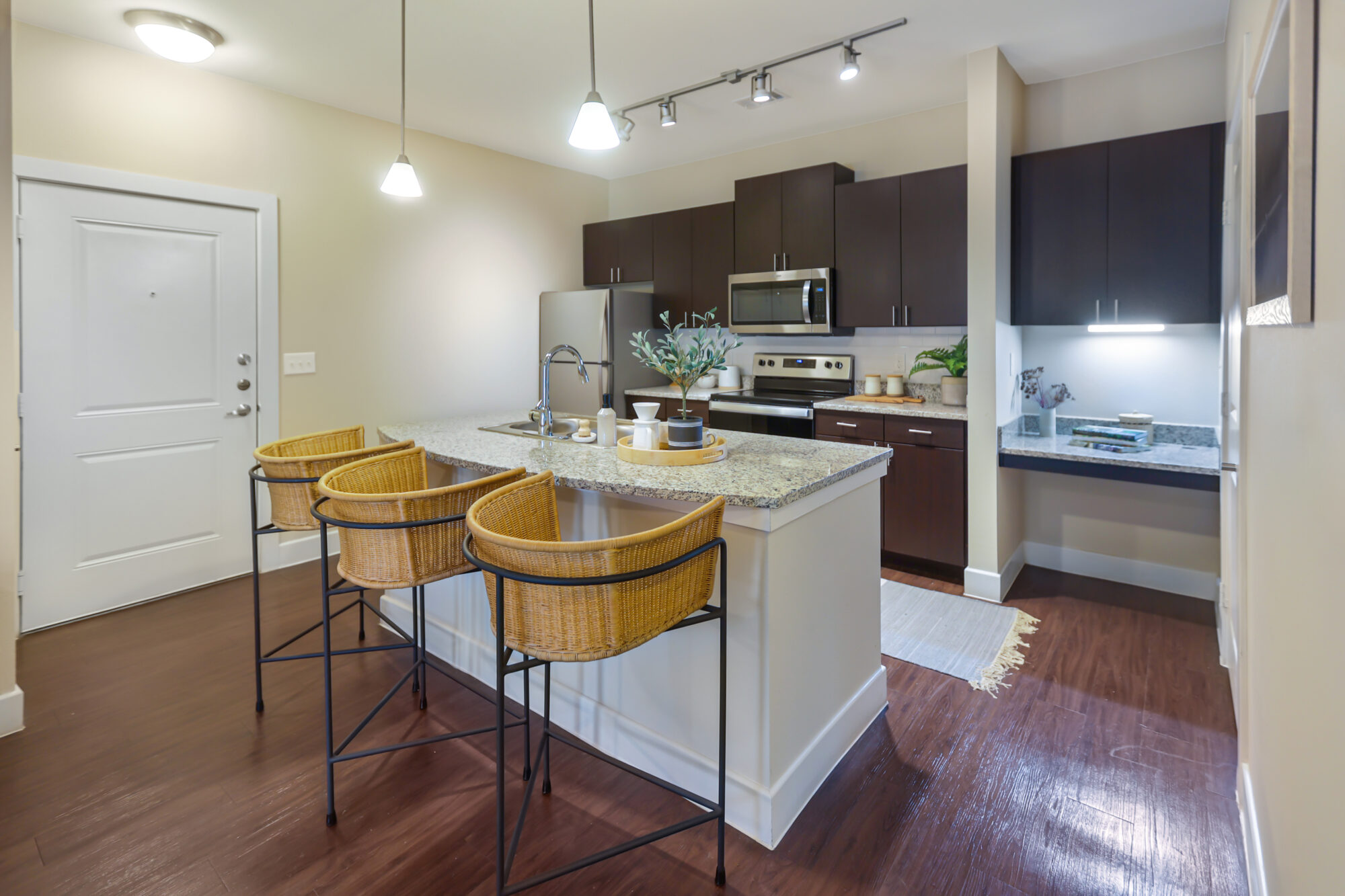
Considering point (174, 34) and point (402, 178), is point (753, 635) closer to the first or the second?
point (402, 178)

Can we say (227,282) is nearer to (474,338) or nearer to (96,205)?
(96,205)

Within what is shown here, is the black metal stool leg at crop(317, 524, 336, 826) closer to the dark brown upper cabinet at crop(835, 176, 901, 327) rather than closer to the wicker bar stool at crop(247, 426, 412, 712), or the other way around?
the wicker bar stool at crop(247, 426, 412, 712)

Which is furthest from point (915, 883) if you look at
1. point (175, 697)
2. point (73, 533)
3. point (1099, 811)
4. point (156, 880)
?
point (73, 533)

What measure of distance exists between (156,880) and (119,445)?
237 centimetres

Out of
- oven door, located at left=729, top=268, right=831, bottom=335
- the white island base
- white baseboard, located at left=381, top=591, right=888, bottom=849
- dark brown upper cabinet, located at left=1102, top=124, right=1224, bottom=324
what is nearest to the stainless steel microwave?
oven door, located at left=729, top=268, right=831, bottom=335

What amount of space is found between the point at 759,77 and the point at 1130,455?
2446 millimetres

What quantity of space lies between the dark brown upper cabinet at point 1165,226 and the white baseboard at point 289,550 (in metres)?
4.09

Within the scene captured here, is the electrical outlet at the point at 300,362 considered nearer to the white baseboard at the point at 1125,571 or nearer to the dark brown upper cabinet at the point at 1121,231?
the dark brown upper cabinet at the point at 1121,231

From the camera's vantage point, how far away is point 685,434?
221 centimetres

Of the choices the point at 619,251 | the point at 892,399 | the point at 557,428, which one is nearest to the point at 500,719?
the point at 557,428

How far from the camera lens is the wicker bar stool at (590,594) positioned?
1.39 meters

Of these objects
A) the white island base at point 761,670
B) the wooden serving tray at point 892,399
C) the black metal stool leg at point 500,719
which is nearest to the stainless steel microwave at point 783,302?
the wooden serving tray at point 892,399

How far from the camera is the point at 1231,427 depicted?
2309 mm

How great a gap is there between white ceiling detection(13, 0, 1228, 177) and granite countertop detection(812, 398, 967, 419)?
5.42 ft
